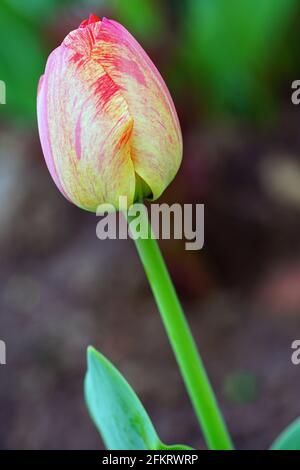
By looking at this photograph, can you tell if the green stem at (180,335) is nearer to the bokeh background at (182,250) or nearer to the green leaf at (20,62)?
the bokeh background at (182,250)

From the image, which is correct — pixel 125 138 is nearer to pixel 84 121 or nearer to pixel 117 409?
pixel 84 121

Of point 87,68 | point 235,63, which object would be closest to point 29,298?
point 235,63

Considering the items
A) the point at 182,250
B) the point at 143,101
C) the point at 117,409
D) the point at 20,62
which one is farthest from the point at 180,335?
the point at 20,62

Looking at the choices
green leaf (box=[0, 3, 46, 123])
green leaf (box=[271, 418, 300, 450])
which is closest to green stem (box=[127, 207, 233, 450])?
green leaf (box=[271, 418, 300, 450])

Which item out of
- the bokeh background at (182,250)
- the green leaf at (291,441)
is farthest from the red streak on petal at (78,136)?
the bokeh background at (182,250)
